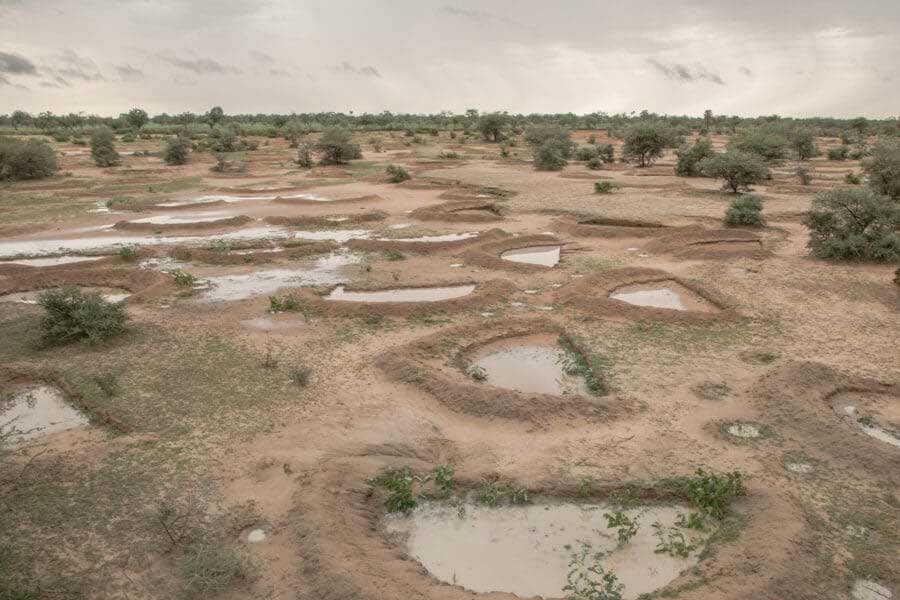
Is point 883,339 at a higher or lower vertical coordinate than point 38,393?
higher

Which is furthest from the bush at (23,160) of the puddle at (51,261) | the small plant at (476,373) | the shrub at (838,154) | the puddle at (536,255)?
the shrub at (838,154)

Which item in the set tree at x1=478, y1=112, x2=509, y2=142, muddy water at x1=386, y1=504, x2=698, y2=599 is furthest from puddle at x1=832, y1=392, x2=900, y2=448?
tree at x1=478, y1=112, x2=509, y2=142

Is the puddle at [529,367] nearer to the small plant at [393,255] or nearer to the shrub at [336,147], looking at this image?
the small plant at [393,255]

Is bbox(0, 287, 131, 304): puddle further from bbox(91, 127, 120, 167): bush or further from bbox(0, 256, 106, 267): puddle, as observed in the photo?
bbox(91, 127, 120, 167): bush

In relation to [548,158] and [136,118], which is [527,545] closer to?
[548,158]

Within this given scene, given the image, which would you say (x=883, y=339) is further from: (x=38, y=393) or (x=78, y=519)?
(x=38, y=393)

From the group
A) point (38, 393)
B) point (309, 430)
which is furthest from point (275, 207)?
point (309, 430)
